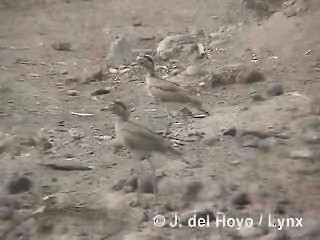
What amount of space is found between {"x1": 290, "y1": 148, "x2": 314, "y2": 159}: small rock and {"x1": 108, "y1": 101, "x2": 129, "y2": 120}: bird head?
1.52 ft

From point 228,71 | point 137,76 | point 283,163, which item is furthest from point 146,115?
point 283,163

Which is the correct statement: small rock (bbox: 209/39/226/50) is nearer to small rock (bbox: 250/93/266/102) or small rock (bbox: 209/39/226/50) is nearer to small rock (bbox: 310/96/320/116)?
small rock (bbox: 250/93/266/102)

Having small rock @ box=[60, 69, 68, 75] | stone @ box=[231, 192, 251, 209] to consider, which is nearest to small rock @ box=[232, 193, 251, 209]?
stone @ box=[231, 192, 251, 209]

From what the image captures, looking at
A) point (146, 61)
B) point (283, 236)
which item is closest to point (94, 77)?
point (146, 61)

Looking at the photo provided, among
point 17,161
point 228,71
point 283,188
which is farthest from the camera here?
point 228,71

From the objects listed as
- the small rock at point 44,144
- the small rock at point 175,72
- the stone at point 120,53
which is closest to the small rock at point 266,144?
the small rock at point 175,72

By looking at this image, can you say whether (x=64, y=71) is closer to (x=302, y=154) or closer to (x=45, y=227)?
(x=45, y=227)

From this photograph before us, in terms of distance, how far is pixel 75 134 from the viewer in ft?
6.50

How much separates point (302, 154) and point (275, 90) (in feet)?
0.77

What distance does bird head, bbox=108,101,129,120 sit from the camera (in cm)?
194

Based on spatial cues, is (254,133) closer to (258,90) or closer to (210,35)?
(258,90)

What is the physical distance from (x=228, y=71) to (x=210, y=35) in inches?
5.7

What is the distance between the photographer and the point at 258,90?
2027mm

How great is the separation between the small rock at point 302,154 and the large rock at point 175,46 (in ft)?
1.53
